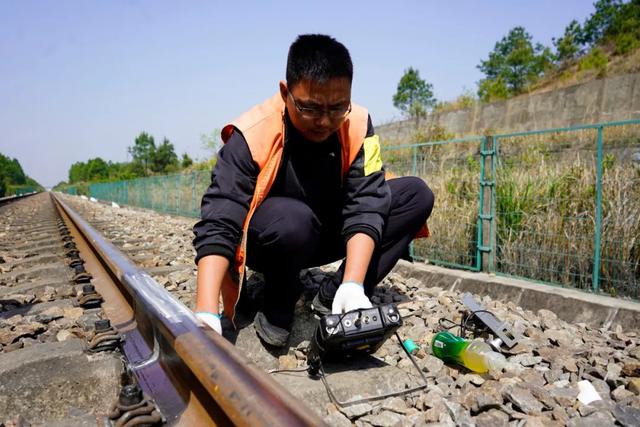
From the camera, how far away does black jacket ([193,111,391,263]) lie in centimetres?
187

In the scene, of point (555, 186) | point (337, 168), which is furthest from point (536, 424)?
point (555, 186)

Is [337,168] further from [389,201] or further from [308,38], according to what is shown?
[308,38]

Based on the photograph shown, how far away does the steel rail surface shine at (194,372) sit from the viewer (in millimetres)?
854

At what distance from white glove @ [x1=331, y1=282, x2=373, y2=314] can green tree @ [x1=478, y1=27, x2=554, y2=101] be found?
1547 inches

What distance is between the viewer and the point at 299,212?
Answer: 2.07 metres

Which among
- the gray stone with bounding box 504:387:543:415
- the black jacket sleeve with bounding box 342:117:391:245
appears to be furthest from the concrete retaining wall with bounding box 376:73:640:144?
the gray stone with bounding box 504:387:543:415

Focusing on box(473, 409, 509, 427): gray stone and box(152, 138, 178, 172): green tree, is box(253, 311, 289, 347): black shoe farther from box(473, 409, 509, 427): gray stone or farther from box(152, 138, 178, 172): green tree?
box(152, 138, 178, 172): green tree

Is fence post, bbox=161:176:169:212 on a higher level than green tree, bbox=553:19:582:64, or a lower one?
lower

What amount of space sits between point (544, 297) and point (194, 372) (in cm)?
276

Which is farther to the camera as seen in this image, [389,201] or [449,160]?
[449,160]

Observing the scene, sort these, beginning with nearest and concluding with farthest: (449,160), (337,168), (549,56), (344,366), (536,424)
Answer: (536,424) < (344,366) < (337,168) < (449,160) < (549,56)

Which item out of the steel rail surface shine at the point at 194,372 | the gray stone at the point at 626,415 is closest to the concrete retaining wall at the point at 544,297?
the gray stone at the point at 626,415

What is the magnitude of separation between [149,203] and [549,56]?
143 feet

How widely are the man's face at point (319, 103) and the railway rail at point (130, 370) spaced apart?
90cm
